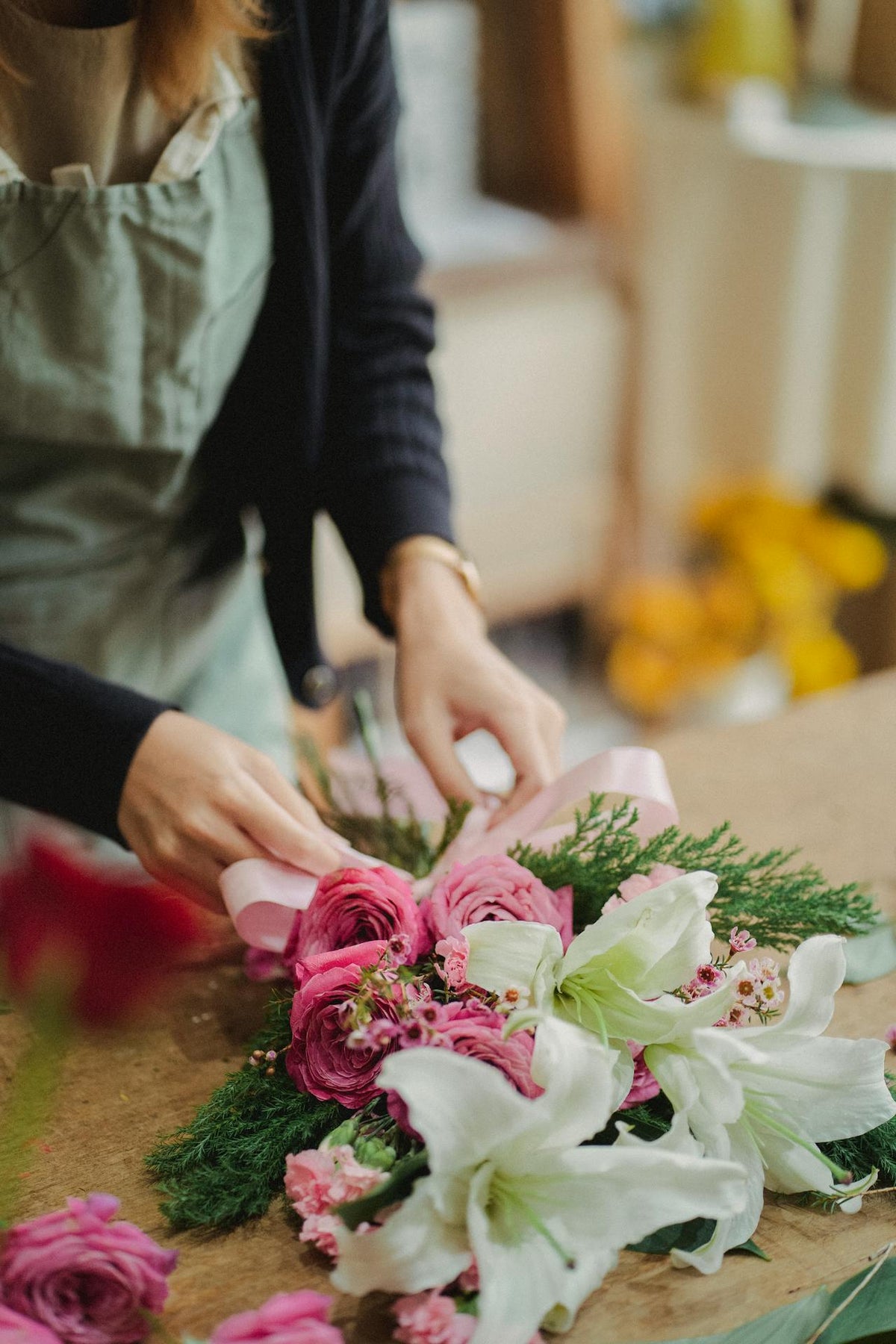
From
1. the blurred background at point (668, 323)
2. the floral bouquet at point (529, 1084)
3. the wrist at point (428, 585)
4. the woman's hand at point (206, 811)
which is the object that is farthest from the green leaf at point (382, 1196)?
the blurred background at point (668, 323)

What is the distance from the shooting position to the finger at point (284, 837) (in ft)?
2.27

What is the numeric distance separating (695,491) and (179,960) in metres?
1.69

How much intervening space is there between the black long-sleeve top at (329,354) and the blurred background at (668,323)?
0.98 metres

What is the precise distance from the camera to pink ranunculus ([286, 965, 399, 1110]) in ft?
1.93

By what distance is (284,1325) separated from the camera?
0.49 meters

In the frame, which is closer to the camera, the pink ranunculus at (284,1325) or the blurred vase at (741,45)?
the pink ranunculus at (284,1325)

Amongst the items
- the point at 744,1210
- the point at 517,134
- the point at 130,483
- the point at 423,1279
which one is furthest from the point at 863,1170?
the point at 517,134

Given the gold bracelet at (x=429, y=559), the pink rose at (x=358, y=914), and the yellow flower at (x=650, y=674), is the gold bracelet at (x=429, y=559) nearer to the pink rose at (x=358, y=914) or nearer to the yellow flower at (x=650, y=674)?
the pink rose at (x=358, y=914)

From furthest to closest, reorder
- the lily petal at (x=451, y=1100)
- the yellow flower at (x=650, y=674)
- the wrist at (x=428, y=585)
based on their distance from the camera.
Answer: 1. the yellow flower at (x=650, y=674)
2. the wrist at (x=428, y=585)
3. the lily petal at (x=451, y=1100)

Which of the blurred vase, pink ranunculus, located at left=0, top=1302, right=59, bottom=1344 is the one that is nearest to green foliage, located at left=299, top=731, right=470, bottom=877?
pink ranunculus, located at left=0, top=1302, right=59, bottom=1344

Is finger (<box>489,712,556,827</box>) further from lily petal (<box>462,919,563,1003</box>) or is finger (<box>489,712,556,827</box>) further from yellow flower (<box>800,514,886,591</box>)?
yellow flower (<box>800,514,886,591</box>)

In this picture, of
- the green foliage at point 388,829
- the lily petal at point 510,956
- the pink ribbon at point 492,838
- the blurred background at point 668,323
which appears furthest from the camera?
the blurred background at point 668,323

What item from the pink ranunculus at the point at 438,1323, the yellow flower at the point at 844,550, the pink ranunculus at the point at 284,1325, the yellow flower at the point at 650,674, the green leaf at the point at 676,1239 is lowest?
the yellow flower at the point at 650,674

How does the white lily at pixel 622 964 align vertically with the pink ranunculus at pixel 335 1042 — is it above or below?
above
